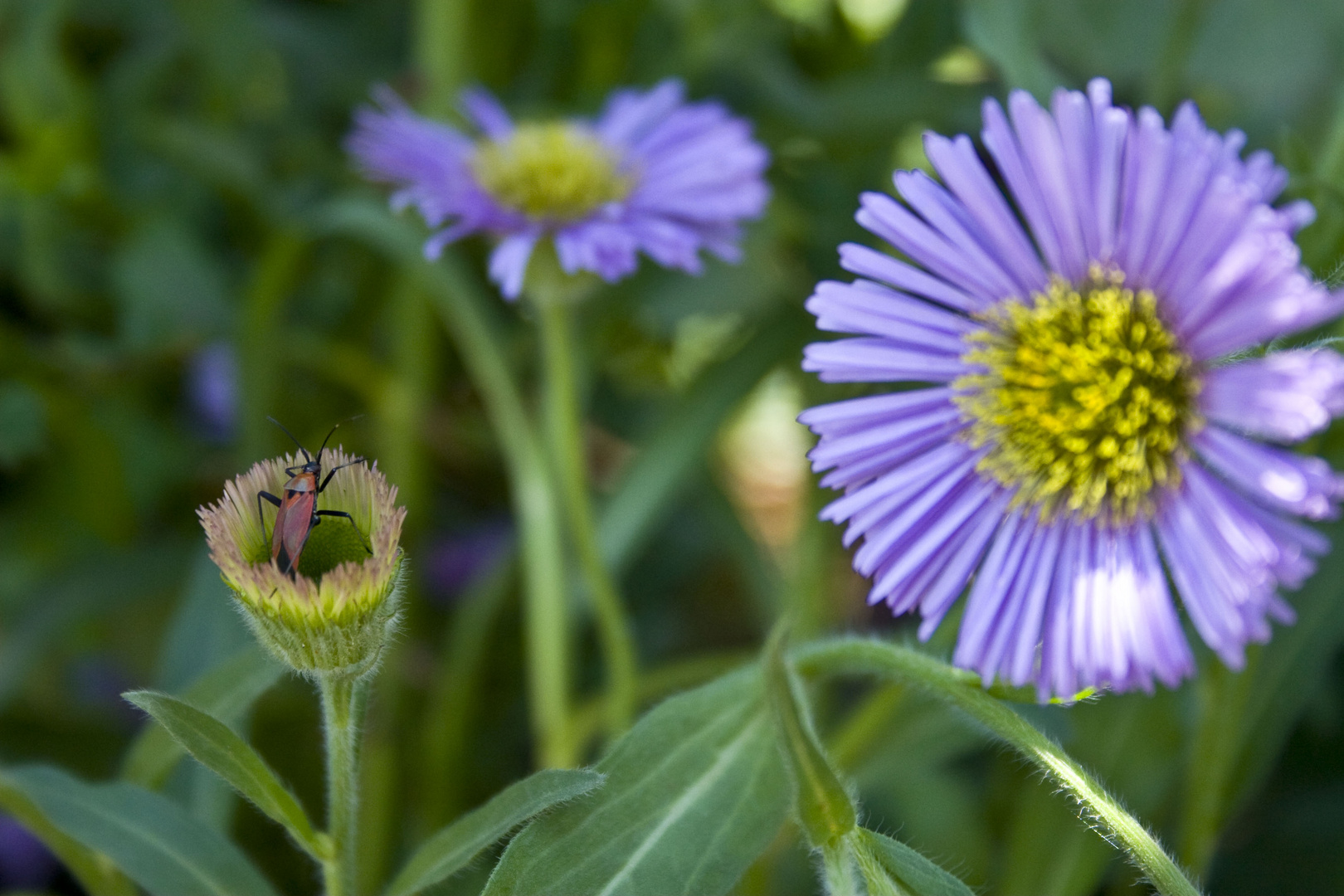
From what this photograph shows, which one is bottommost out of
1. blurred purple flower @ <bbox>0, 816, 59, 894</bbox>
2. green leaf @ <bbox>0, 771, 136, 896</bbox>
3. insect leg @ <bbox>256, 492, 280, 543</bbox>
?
green leaf @ <bbox>0, 771, 136, 896</bbox>

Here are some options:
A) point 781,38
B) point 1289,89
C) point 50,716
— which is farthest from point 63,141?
point 1289,89

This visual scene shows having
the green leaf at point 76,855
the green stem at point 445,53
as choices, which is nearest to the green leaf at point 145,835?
the green leaf at point 76,855

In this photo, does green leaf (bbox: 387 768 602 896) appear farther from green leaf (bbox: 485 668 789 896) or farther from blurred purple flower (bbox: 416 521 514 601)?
blurred purple flower (bbox: 416 521 514 601)

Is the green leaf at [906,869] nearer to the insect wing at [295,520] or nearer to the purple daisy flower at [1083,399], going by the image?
the purple daisy flower at [1083,399]

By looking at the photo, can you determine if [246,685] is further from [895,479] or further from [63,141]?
[63,141]

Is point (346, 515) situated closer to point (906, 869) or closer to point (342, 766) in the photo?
point (342, 766)

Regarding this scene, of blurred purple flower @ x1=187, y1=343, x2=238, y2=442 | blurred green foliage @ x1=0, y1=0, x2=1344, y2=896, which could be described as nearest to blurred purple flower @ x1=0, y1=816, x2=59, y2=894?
blurred green foliage @ x1=0, y1=0, x2=1344, y2=896
